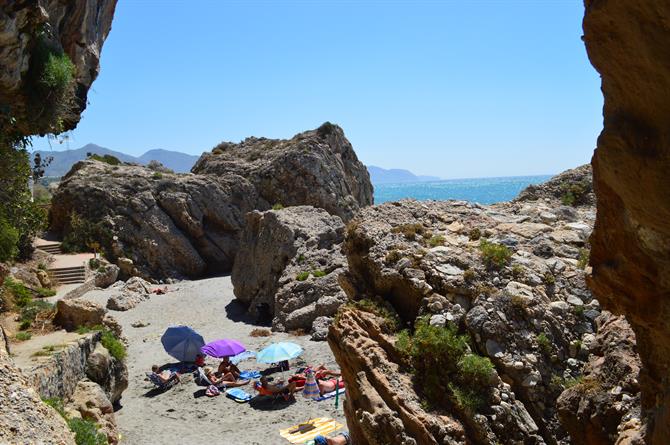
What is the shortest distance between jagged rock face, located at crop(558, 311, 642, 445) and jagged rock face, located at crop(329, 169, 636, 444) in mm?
1608

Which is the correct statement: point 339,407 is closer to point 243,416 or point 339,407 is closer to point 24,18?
point 243,416

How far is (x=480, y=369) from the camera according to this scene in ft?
29.6

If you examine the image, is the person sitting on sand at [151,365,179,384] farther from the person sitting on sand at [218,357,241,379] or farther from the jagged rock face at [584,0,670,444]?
the jagged rock face at [584,0,670,444]

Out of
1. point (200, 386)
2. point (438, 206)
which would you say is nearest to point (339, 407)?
point (200, 386)

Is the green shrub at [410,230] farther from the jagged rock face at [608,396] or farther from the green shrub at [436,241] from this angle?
the jagged rock face at [608,396]

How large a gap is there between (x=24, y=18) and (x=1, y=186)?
6939mm

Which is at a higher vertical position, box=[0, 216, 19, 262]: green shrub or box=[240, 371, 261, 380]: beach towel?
box=[0, 216, 19, 262]: green shrub

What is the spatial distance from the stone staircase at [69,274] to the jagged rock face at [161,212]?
5.49 metres

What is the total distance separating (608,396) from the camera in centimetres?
695

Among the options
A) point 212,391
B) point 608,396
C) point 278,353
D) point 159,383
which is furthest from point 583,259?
point 159,383

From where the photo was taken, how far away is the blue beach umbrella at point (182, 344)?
69.9 ft

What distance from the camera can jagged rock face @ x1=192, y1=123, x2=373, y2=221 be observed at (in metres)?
45.3

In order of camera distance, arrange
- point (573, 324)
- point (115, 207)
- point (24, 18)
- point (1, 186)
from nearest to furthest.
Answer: point (573, 324)
point (24, 18)
point (1, 186)
point (115, 207)

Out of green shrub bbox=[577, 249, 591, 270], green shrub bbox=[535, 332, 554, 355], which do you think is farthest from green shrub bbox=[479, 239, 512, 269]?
green shrub bbox=[535, 332, 554, 355]
